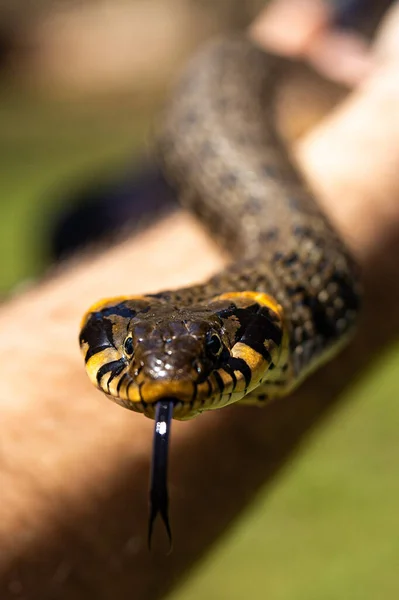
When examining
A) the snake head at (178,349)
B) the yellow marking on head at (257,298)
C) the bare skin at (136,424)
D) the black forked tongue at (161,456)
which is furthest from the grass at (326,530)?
the black forked tongue at (161,456)

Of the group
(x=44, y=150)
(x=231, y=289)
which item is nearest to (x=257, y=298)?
(x=231, y=289)

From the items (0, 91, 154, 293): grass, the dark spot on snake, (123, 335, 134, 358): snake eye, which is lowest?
the dark spot on snake

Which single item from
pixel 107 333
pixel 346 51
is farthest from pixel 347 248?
pixel 346 51

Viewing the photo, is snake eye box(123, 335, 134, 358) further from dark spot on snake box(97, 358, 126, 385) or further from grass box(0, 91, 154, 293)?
grass box(0, 91, 154, 293)

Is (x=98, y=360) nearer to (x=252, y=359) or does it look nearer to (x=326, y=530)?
(x=252, y=359)

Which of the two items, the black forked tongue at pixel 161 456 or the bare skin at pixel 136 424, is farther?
the bare skin at pixel 136 424

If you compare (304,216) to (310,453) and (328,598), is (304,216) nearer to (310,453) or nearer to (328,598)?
(328,598)

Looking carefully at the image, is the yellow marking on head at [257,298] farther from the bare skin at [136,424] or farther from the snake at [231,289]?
the bare skin at [136,424]

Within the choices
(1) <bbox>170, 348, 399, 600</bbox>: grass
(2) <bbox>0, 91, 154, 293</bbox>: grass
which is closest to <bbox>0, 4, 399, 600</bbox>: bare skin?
(1) <bbox>170, 348, 399, 600</bbox>: grass
